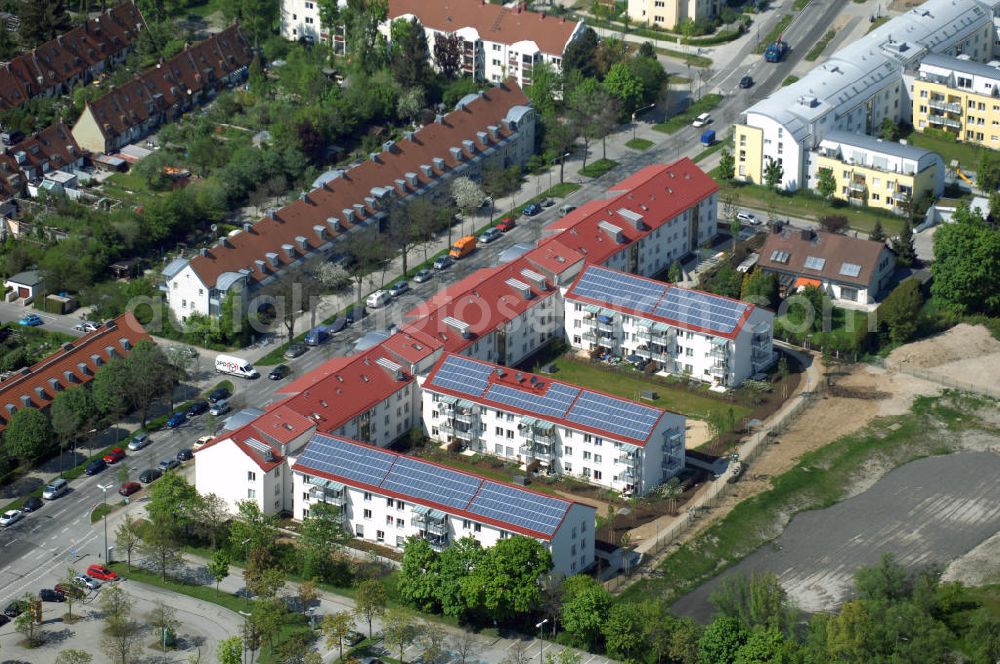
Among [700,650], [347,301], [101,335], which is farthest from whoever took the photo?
[347,301]

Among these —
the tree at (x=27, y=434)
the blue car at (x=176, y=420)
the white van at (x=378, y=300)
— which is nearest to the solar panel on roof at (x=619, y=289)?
the white van at (x=378, y=300)

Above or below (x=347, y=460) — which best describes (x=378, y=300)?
below

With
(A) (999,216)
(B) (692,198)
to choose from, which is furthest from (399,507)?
(A) (999,216)

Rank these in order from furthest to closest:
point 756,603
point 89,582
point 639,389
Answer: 1. point 639,389
2. point 89,582
3. point 756,603

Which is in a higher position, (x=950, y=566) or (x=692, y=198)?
(x=692, y=198)

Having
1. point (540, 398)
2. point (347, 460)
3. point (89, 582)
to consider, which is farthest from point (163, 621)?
point (540, 398)

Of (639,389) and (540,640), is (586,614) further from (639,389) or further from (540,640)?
(639,389)

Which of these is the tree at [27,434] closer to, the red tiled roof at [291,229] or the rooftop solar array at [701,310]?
the red tiled roof at [291,229]

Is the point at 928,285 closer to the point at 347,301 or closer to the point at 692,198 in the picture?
the point at 692,198
